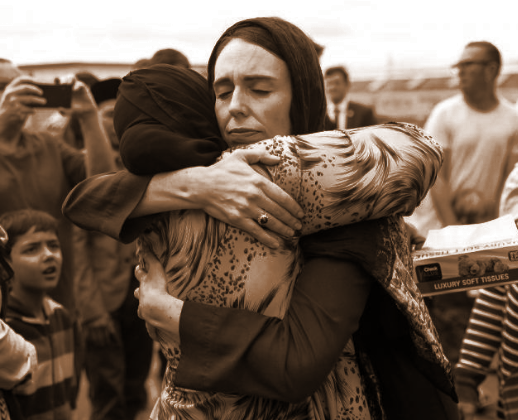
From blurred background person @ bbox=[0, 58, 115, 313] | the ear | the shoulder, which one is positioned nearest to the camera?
blurred background person @ bbox=[0, 58, 115, 313]

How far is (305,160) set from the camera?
138cm

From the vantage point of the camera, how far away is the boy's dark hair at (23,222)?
3.39 metres

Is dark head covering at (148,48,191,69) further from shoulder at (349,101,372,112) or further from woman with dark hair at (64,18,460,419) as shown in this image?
woman with dark hair at (64,18,460,419)

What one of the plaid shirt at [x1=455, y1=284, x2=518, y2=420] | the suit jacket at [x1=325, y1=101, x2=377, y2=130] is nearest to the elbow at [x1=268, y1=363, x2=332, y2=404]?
the plaid shirt at [x1=455, y1=284, x2=518, y2=420]

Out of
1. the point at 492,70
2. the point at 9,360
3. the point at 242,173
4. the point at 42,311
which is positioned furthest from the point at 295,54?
the point at 492,70

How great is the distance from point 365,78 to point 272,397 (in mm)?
4892

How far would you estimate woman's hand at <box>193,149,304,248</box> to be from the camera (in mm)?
1374

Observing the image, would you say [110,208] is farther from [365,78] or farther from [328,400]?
[365,78]

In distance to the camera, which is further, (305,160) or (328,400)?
(328,400)

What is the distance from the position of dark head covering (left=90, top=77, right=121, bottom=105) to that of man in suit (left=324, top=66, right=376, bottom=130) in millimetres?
1574

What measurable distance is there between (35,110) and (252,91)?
2.36m

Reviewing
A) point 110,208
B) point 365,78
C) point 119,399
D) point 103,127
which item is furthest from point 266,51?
point 365,78

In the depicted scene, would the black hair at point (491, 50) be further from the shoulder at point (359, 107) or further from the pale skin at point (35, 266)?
the pale skin at point (35, 266)

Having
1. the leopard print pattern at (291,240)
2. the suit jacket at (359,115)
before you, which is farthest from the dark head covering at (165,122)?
the suit jacket at (359,115)
